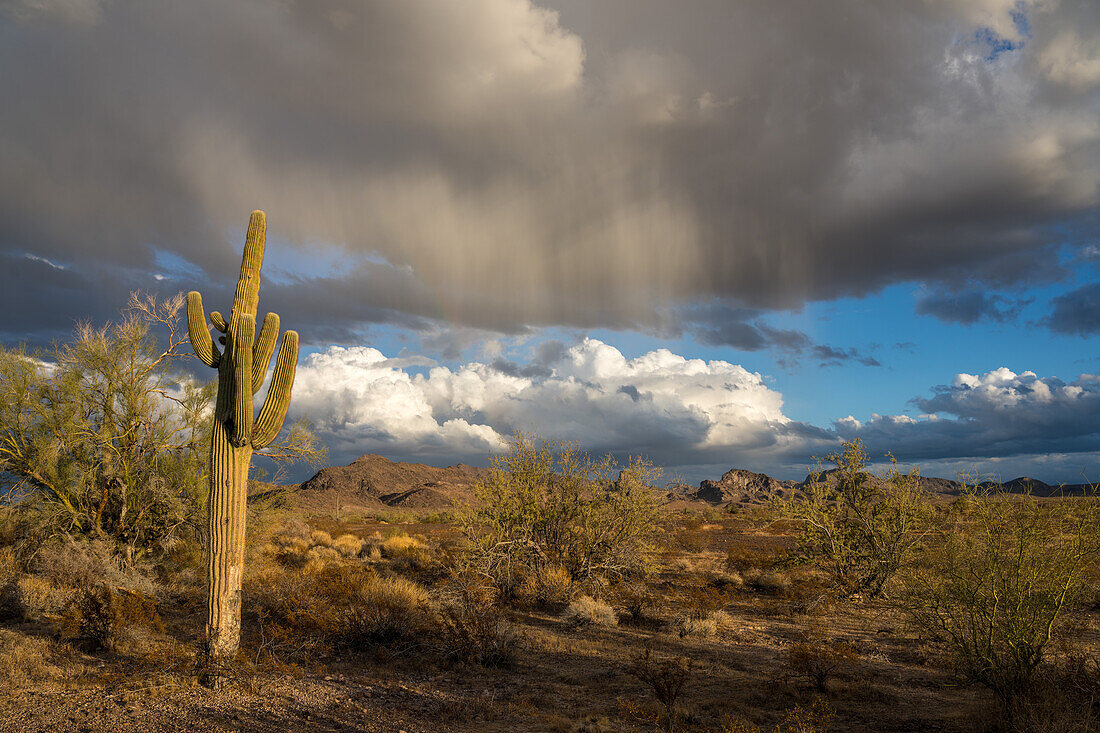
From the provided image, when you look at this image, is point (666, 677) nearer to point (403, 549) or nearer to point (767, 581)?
point (767, 581)

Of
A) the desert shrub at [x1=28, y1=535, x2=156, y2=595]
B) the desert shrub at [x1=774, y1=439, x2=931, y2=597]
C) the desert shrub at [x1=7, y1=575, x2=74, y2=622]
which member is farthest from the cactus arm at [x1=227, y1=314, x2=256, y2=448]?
the desert shrub at [x1=774, y1=439, x2=931, y2=597]

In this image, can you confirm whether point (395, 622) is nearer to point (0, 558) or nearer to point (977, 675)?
point (977, 675)

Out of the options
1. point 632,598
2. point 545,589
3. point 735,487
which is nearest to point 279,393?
point 545,589

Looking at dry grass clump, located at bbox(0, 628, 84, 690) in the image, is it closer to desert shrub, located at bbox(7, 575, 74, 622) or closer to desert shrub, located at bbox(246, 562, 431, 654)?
desert shrub, located at bbox(7, 575, 74, 622)

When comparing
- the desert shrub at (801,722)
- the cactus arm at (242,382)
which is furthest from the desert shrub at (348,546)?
the desert shrub at (801,722)

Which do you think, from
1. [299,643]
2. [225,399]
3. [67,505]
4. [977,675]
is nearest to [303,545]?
[67,505]

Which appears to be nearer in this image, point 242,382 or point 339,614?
point 242,382

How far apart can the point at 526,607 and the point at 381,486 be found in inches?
2789

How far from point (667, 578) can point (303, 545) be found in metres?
15.4

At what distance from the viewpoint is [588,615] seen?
1306 centimetres

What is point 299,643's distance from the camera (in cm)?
1088

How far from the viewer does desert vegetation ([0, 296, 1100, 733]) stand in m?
7.66

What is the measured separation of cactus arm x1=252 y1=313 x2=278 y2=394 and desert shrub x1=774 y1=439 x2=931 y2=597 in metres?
12.8

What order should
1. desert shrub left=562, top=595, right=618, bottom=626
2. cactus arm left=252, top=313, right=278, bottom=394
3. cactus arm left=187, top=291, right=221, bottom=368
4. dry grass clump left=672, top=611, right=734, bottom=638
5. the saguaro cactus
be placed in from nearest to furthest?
the saguaro cactus, cactus arm left=252, top=313, right=278, bottom=394, cactus arm left=187, top=291, right=221, bottom=368, dry grass clump left=672, top=611, right=734, bottom=638, desert shrub left=562, top=595, right=618, bottom=626
